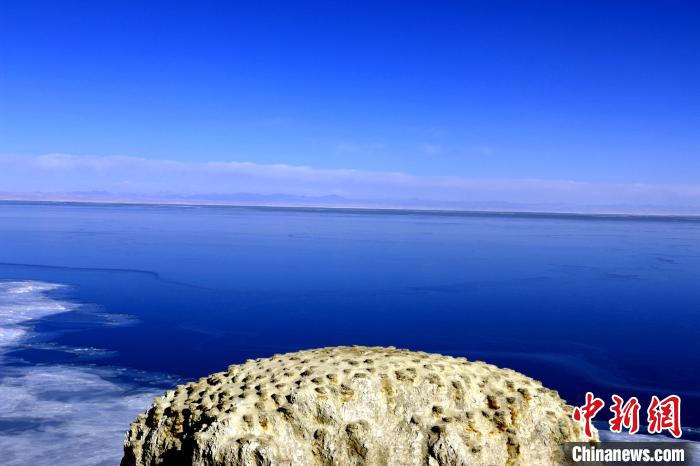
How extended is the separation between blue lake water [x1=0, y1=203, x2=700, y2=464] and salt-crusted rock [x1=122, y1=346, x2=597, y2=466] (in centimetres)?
676

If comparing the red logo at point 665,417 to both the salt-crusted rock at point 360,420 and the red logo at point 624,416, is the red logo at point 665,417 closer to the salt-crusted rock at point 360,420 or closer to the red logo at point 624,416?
the red logo at point 624,416

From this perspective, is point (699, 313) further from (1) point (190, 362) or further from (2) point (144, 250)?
(2) point (144, 250)

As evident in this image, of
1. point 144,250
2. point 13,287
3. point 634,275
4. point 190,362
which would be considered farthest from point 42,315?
point 634,275

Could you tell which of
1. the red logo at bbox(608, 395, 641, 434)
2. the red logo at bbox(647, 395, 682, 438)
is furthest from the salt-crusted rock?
the red logo at bbox(647, 395, 682, 438)

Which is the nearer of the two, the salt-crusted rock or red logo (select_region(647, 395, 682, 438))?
the salt-crusted rock

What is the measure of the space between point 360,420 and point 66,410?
10094 millimetres

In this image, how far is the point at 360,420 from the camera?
826 cm

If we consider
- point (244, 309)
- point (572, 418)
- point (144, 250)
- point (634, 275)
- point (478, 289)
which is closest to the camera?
point (572, 418)

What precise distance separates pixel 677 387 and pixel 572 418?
11157mm

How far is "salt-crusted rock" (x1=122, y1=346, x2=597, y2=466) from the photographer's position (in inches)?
312

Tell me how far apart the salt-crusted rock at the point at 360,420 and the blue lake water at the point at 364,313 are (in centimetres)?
676

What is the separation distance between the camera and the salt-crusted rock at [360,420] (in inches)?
312

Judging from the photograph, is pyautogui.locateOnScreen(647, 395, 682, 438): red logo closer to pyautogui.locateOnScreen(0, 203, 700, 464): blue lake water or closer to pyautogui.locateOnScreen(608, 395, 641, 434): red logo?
pyautogui.locateOnScreen(608, 395, 641, 434): red logo

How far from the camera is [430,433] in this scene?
324 inches
